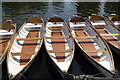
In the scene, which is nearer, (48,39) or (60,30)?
(48,39)

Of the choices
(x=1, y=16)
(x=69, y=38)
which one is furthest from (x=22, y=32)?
(x=1, y=16)

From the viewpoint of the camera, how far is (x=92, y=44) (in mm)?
14570

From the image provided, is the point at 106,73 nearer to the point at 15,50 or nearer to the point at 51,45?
the point at 51,45

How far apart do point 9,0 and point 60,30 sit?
1406 inches

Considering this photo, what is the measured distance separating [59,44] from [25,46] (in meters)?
3.91

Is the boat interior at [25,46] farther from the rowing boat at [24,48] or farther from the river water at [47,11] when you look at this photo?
the river water at [47,11]

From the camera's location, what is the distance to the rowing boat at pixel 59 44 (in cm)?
1136

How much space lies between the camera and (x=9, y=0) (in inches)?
1789

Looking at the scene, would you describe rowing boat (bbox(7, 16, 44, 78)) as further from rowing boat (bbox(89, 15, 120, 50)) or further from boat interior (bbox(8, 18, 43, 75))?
rowing boat (bbox(89, 15, 120, 50))

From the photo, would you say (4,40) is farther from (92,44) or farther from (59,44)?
(92,44)

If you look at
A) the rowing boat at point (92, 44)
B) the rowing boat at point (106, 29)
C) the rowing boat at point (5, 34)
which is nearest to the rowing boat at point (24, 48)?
the rowing boat at point (5, 34)

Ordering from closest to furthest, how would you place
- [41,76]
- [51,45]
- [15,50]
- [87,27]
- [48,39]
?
[41,76], [15,50], [51,45], [48,39], [87,27]

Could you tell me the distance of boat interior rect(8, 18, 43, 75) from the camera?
1090cm

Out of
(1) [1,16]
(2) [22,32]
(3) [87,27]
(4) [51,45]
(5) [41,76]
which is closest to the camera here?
(5) [41,76]
